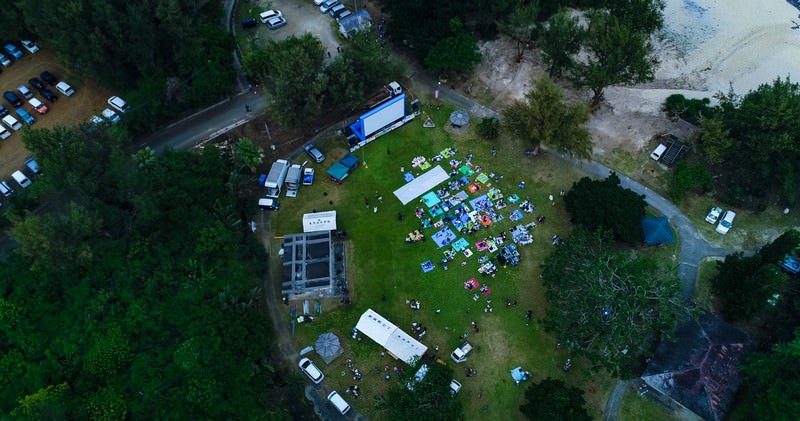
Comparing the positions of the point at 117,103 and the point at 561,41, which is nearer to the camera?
the point at 561,41

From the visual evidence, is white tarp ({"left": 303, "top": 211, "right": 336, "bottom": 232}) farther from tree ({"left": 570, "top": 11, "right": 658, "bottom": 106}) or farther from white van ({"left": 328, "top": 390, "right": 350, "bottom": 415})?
tree ({"left": 570, "top": 11, "right": 658, "bottom": 106})

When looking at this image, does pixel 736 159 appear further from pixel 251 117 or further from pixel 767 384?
pixel 251 117

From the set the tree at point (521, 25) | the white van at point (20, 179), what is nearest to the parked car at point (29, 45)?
the white van at point (20, 179)

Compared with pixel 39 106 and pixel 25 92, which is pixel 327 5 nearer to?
pixel 39 106

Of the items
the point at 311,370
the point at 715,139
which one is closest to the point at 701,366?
the point at 715,139

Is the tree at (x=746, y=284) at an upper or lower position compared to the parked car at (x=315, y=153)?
lower

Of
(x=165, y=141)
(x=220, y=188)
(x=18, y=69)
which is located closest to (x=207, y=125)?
(x=165, y=141)

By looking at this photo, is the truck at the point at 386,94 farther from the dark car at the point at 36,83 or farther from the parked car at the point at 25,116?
the dark car at the point at 36,83

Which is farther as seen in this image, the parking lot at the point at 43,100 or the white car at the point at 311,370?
the parking lot at the point at 43,100
